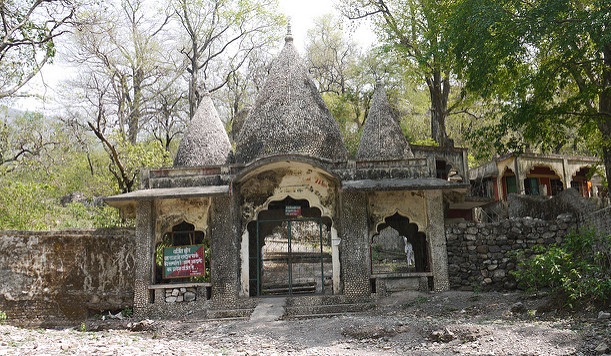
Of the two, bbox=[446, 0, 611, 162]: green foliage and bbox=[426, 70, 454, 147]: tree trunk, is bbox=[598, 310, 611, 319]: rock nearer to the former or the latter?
bbox=[446, 0, 611, 162]: green foliage

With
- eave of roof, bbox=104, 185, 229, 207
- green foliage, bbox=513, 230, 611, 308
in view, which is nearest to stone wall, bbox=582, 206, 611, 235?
green foliage, bbox=513, 230, 611, 308

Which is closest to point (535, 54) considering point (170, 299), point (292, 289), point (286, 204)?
point (286, 204)

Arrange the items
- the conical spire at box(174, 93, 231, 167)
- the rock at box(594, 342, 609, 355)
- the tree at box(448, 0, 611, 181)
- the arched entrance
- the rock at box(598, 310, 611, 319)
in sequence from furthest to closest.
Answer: the conical spire at box(174, 93, 231, 167)
the arched entrance
the tree at box(448, 0, 611, 181)
the rock at box(598, 310, 611, 319)
the rock at box(594, 342, 609, 355)

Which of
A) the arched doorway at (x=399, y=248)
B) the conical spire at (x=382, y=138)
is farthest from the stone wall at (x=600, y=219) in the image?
the conical spire at (x=382, y=138)

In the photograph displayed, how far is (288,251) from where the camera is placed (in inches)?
553

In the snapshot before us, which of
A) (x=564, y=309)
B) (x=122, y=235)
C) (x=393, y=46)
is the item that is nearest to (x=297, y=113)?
(x=122, y=235)

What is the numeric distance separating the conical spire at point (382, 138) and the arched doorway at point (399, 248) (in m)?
1.90

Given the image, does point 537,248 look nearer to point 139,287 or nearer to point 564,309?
point 564,309

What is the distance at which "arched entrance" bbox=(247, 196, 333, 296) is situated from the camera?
13.2m

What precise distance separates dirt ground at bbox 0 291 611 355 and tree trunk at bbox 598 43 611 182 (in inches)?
185

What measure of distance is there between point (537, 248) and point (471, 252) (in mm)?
1748

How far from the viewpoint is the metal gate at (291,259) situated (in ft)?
45.9

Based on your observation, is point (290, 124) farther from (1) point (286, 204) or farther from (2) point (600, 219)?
(2) point (600, 219)

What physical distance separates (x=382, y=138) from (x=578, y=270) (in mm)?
7037
